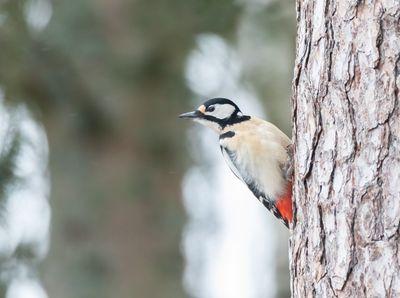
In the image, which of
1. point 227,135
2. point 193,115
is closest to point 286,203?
point 227,135

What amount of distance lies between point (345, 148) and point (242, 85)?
157 inches

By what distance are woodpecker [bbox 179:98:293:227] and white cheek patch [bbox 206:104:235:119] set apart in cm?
2

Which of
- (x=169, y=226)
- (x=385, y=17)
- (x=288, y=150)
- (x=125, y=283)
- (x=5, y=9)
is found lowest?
(x=125, y=283)

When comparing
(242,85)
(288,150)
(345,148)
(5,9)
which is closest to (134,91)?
(5,9)

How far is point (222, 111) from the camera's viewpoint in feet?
12.8

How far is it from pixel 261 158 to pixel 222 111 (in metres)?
0.36

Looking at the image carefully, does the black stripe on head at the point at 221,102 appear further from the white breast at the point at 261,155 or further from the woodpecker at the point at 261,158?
the white breast at the point at 261,155

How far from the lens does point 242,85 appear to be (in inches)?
256

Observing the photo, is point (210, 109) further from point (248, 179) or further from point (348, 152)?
point (348, 152)

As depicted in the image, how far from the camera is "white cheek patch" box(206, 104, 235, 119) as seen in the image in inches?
153

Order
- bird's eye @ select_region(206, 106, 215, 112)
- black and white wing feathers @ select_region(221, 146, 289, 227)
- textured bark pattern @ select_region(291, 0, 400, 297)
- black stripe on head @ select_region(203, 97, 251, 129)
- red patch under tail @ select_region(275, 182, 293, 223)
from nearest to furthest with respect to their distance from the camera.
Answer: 1. textured bark pattern @ select_region(291, 0, 400, 297)
2. red patch under tail @ select_region(275, 182, 293, 223)
3. black and white wing feathers @ select_region(221, 146, 289, 227)
4. black stripe on head @ select_region(203, 97, 251, 129)
5. bird's eye @ select_region(206, 106, 215, 112)

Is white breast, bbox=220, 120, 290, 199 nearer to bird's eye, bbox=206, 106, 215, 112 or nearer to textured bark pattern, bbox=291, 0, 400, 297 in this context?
bird's eye, bbox=206, 106, 215, 112

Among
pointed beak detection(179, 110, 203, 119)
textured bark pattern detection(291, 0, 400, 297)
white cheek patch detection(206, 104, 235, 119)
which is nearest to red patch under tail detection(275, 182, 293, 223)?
white cheek patch detection(206, 104, 235, 119)

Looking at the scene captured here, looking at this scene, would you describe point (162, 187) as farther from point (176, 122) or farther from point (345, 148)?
point (345, 148)
